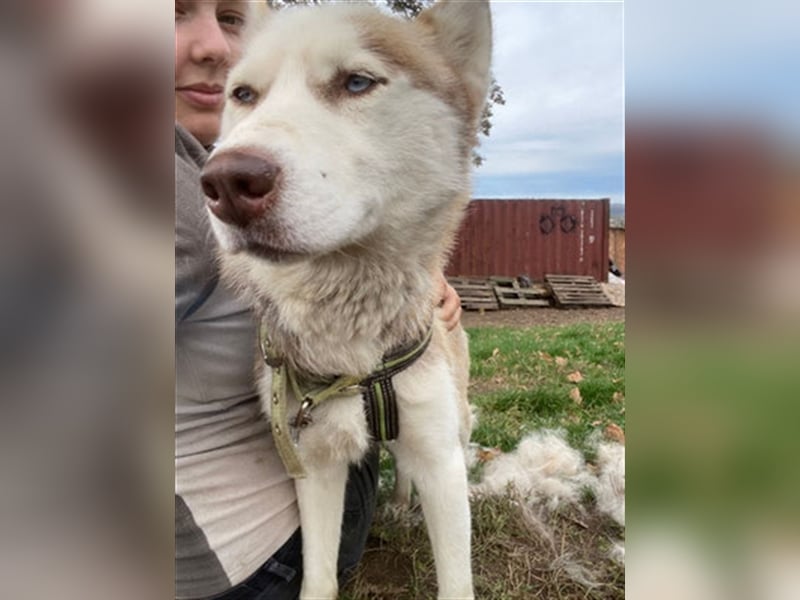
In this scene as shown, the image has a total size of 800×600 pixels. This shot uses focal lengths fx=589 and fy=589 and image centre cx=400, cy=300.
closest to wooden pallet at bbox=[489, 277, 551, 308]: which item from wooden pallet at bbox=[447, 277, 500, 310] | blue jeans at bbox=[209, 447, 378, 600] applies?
wooden pallet at bbox=[447, 277, 500, 310]

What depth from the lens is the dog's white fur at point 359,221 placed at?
66 cm

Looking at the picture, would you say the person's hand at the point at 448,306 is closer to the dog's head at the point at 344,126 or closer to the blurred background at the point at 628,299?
the dog's head at the point at 344,126

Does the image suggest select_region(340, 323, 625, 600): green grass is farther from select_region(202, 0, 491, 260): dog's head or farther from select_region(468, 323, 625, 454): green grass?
select_region(202, 0, 491, 260): dog's head

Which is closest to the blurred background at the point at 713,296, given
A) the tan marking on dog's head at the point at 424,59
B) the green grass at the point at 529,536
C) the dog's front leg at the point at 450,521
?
the green grass at the point at 529,536

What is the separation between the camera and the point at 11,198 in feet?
1.17

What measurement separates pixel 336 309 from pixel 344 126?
29 centimetres

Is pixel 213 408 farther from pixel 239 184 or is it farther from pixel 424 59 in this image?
pixel 424 59

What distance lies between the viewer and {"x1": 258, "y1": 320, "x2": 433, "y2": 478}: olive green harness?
881mm

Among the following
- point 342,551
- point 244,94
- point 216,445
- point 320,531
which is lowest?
point 342,551

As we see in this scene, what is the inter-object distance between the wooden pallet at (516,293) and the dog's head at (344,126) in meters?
0.70

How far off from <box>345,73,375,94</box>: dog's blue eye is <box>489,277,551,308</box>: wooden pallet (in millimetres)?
825

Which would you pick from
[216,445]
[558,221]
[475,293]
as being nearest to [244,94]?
[216,445]

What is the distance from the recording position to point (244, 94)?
765mm

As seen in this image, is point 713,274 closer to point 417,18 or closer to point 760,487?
point 760,487
